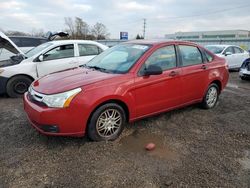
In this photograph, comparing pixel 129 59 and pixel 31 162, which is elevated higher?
pixel 129 59

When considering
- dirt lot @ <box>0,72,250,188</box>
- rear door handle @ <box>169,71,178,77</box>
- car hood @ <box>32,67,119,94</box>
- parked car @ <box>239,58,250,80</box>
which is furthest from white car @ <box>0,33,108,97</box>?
parked car @ <box>239,58,250,80</box>

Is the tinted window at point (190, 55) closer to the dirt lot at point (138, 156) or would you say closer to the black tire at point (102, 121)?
the dirt lot at point (138, 156)

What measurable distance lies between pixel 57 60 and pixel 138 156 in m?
4.52

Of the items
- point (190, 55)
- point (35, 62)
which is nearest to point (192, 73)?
point (190, 55)

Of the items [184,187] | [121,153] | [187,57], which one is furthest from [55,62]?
[184,187]

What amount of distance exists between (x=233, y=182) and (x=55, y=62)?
5.53m

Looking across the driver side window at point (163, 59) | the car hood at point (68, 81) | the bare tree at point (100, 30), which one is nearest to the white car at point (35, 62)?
the car hood at point (68, 81)

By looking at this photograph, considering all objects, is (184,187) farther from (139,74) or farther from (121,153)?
(139,74)

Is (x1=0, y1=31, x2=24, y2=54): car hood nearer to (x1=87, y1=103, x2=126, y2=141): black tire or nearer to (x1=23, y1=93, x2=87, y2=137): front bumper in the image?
(x1=23, y1=93, x2=87, y2=137): front bumper

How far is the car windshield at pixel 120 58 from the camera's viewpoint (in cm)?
399

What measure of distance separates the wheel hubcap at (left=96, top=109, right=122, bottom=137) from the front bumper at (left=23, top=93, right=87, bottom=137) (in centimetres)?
29

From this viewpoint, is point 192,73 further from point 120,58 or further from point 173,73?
point 120,58

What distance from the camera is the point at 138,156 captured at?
10.9 feet

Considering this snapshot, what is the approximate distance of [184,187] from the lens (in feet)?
8.83
